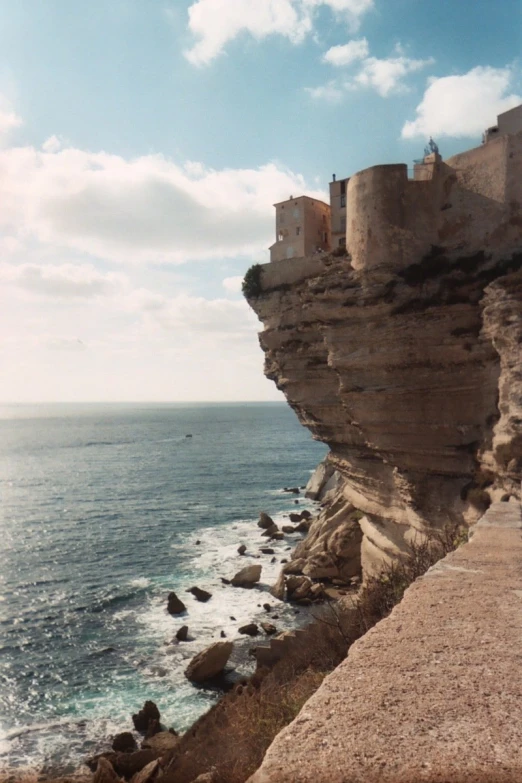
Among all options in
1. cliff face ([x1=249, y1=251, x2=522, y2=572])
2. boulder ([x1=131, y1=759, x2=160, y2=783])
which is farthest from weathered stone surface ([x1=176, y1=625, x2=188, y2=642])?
cliff face ([x1=249, y1=251, x2=522, y2=572])

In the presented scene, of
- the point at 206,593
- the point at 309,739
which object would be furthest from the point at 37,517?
the point at 309,739

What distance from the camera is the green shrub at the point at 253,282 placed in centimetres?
3231

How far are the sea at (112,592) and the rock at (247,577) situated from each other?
0.59 metres

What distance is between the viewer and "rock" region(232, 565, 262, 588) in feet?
121

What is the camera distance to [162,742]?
2102 centimetres

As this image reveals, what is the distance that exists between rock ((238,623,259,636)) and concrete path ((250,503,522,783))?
25.7 meters

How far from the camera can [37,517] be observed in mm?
59125

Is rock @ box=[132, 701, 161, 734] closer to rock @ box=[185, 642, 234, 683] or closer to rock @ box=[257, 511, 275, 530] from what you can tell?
rock @ box=[185, 642, 234, 683]

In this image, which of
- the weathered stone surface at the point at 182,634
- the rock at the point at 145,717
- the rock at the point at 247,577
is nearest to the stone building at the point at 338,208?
the rock at the point at 247,577

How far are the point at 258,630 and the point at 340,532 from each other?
9.12 m

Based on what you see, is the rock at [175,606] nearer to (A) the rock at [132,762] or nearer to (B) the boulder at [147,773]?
(A) the rock at [132,762]

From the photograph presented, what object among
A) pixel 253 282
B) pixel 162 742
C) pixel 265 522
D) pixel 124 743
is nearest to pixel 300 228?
pixel 253 282

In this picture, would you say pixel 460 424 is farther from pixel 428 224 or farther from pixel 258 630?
pixel 258 630

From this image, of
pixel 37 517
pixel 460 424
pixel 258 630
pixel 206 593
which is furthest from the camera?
pixel 37 517
